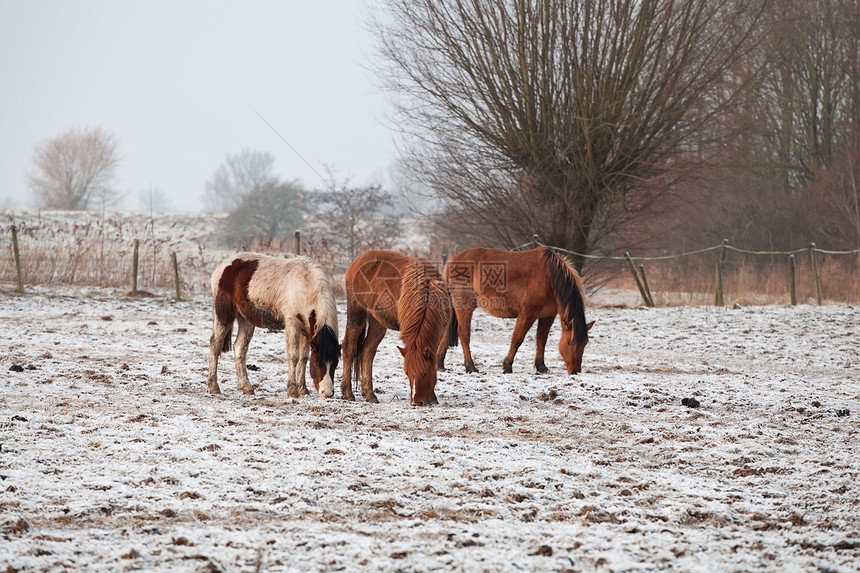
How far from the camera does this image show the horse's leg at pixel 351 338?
671 centimetres

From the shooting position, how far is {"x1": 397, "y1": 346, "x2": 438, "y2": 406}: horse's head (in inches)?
246

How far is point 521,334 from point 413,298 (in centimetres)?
290

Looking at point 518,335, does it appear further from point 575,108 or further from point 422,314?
point 575,108

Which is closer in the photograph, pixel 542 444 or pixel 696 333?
Result: pixel 542 444

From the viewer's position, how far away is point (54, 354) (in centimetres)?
856

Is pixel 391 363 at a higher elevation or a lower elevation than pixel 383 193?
lower

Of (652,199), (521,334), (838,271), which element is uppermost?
(652,199)

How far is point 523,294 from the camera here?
8.84 metres

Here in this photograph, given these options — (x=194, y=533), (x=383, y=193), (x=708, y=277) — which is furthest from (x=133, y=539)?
(x=383, y=193)

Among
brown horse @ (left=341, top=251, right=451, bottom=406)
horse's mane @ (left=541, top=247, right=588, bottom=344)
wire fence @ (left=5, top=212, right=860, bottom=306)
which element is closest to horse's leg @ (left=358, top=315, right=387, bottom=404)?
brown horse @ (left=341, top=251, right=451, bottom=406)

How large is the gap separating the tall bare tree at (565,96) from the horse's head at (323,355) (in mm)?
11120

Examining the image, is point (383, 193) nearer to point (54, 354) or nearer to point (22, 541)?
point (54, 354)

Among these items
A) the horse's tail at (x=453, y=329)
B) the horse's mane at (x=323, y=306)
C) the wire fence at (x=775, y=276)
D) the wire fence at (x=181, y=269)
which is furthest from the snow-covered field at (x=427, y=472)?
the wire fence at (x=181, y=269)

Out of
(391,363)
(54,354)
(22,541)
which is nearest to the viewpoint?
(22,541)
